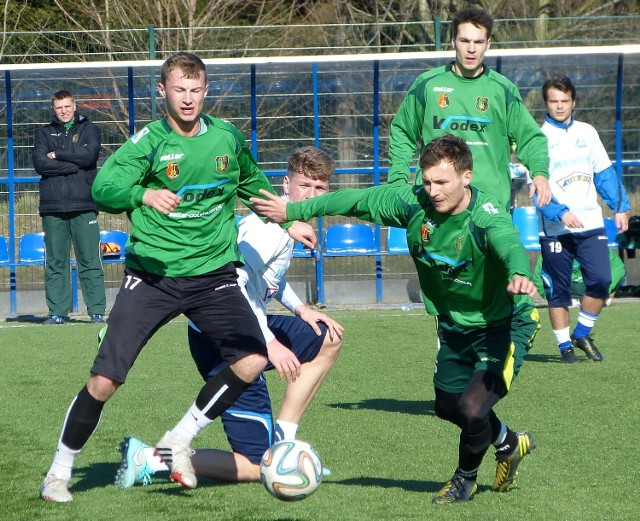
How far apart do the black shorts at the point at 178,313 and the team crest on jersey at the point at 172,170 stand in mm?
448

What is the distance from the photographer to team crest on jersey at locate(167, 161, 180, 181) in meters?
4.89

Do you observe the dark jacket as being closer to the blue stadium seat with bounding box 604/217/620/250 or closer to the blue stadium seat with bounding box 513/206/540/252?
the blue stadium seat with bounding box 513/206/540/252

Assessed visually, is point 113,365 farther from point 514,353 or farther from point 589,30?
point 589,30

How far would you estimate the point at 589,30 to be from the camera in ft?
50.4

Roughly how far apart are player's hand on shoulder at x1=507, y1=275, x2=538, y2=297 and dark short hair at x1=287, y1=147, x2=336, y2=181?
1574 mm

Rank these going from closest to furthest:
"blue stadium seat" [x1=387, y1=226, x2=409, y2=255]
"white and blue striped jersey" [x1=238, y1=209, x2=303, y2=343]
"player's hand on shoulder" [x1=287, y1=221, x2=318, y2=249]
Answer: "player's hand on shoulder" [x1=287, y1=221, x2=318, y2=249] → "white and blue striped jersey" [x1=238, y1=209, x2=303, y2=343] → "blue stadium seat" [x1=387, y1=226, x2=409, y2=255]

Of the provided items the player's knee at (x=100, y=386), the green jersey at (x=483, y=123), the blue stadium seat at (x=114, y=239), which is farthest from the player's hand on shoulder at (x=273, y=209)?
the blue stadium seat at (x=114, y=239)

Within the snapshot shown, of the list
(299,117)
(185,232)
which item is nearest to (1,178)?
(299,117)

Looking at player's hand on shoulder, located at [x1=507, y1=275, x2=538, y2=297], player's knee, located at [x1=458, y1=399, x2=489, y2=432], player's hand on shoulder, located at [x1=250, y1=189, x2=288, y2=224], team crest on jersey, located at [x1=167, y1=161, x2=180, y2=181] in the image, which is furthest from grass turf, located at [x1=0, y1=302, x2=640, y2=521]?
team crest on jersey, located at [x1=167, y1=161, x2=180, y2=181]

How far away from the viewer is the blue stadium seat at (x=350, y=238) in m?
13.3

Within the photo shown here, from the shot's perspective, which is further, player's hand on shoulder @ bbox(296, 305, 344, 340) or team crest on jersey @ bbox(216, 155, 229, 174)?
player's hand on shoulder @ bbox(296, 305, 344, 340)

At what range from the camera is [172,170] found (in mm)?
4891

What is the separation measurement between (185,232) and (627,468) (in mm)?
2320

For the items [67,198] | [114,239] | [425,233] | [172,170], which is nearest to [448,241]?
[425,233]
